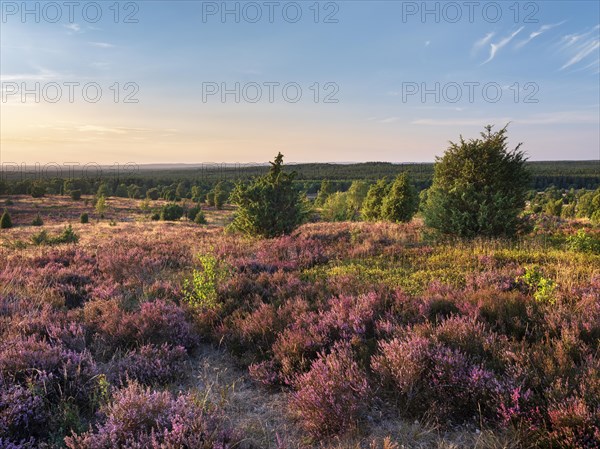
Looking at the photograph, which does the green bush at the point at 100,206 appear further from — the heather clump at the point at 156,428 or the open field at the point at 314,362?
the heather clump at the point at 156,428

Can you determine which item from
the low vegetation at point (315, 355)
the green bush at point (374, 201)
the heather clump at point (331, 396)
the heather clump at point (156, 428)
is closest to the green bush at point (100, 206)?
the green bush at point (374, 201)

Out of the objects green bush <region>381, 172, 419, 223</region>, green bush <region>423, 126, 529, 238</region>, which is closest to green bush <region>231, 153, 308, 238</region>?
green bush <region>423, 126, 529, 238</region>

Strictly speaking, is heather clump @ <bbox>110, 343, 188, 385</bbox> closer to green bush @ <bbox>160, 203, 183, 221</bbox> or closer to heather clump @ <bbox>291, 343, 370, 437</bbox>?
heather clump @ <bbox>291, 343, 370, 437</bbox>

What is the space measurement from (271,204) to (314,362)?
12124 millimetres

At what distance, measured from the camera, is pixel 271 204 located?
15.7 m

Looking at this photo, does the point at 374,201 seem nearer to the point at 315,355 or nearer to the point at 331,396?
the point at 315,355

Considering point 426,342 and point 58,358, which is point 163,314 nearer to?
point 58,358

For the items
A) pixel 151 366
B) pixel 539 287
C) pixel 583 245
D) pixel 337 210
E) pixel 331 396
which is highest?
pixel 583 245

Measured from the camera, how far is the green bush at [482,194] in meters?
11.5

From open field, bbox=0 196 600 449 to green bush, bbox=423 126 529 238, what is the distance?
387 centimetres

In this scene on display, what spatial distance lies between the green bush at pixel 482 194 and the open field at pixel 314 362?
387 cm

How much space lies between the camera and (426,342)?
12.8 feet

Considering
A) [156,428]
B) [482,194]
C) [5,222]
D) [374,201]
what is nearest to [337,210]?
[374,201]

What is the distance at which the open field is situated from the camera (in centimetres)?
300
